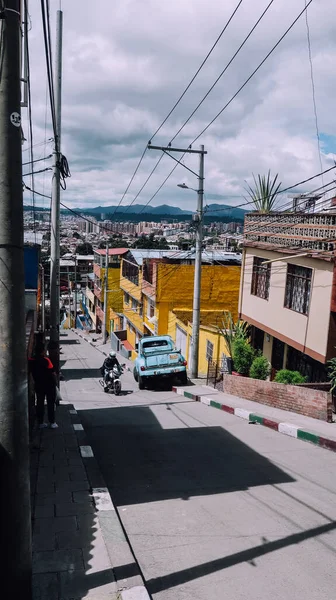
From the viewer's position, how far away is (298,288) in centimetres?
1476

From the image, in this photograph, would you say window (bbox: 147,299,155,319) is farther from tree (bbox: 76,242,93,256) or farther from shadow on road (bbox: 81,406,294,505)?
tree (bbox: 76,242,93,256)

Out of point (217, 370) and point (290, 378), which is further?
point (217, 370)

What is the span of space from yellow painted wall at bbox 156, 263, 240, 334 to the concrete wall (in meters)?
9.03

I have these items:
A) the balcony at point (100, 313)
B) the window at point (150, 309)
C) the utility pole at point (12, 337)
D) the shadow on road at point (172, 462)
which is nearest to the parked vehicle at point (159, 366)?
the shadow on road at point (172, 462)

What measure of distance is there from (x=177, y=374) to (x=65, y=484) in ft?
39.7

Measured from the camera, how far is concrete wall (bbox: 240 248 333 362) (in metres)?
13.0

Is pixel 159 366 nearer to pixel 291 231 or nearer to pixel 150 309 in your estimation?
pixel 291 231

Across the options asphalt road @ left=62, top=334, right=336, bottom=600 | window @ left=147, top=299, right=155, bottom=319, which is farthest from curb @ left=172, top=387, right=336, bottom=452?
window @ left=147, top=299, right=155, bottom=319

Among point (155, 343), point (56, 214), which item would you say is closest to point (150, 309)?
point (155, 343)

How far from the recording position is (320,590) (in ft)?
14.2

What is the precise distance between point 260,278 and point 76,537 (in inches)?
560

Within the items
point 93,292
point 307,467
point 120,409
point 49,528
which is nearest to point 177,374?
point 120,409

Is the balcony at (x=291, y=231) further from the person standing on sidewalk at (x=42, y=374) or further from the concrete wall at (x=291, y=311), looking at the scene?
the person standing on sidewalk at (x=42, y=374)

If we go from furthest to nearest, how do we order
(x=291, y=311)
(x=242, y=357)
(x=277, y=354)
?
(x=277, y=354)
(x=242, y=357)
(x=291, y=311)
